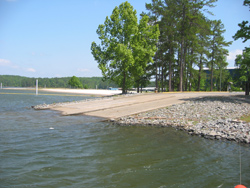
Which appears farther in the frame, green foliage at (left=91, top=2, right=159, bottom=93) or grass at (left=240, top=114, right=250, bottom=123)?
green foliage at (left=91, top=2, right=159, bottom=93)

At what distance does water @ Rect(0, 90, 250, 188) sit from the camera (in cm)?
669

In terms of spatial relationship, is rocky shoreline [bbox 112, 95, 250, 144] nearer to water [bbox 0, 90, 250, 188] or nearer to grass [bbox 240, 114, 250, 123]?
grass [bbox 240, 114, 250, 123]

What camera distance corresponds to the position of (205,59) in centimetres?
5072

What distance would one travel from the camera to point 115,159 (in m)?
8.47

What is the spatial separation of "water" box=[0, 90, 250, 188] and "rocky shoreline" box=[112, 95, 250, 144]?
79 cm

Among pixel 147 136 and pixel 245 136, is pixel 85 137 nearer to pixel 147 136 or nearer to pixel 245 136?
pixel 147 136

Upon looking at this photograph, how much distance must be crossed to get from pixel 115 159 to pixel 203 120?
8783 millimetres

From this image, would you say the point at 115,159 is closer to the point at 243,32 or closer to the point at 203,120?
the point at 203,120

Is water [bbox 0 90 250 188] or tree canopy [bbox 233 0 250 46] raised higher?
tree canopy [bbox 233 0 250 46]

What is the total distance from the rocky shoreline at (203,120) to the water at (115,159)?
79 cm

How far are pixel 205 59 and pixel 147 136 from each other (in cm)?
4307

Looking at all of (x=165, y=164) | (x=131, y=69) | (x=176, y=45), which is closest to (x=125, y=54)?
(x=131, y=69)

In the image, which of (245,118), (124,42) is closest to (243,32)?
(245,118)

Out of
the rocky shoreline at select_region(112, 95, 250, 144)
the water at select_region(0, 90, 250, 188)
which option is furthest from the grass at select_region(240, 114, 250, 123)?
the water at select_region(0, 90, 250, 188)
